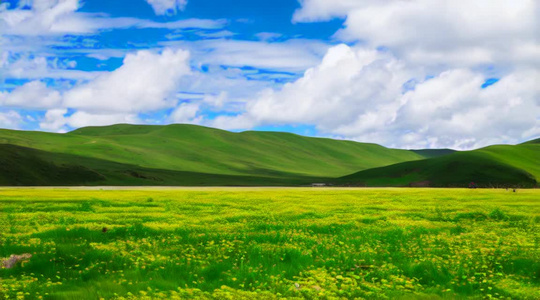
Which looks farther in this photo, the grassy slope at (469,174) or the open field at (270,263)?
the grassy slope at (469,174)

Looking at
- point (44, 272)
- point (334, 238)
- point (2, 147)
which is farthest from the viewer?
point (2, 147)

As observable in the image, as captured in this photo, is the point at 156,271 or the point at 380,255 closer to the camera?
A: the point at 156,271

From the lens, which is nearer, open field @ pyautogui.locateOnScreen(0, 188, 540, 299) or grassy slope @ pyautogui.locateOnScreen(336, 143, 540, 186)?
open field @ pyautogui.locateOnScreen(0, 188, 540, 299)

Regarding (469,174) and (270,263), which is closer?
(270,263)

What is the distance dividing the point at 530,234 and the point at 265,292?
1809cm

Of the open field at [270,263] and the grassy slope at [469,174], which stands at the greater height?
the grassy slope at [469,174]

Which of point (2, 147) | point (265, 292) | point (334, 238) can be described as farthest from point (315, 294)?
point (2, 147)

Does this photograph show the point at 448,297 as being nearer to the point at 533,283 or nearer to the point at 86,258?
the point at 533,283

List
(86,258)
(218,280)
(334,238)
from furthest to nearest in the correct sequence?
(334,238), (86,258), (218,280)

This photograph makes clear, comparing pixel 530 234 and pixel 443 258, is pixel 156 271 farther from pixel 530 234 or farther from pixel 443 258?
pixel 530 234

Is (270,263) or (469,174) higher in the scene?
(469,174)

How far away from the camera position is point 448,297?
13.1 m

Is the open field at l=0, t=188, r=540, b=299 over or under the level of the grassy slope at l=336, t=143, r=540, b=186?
under

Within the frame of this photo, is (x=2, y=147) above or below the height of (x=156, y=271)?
above
